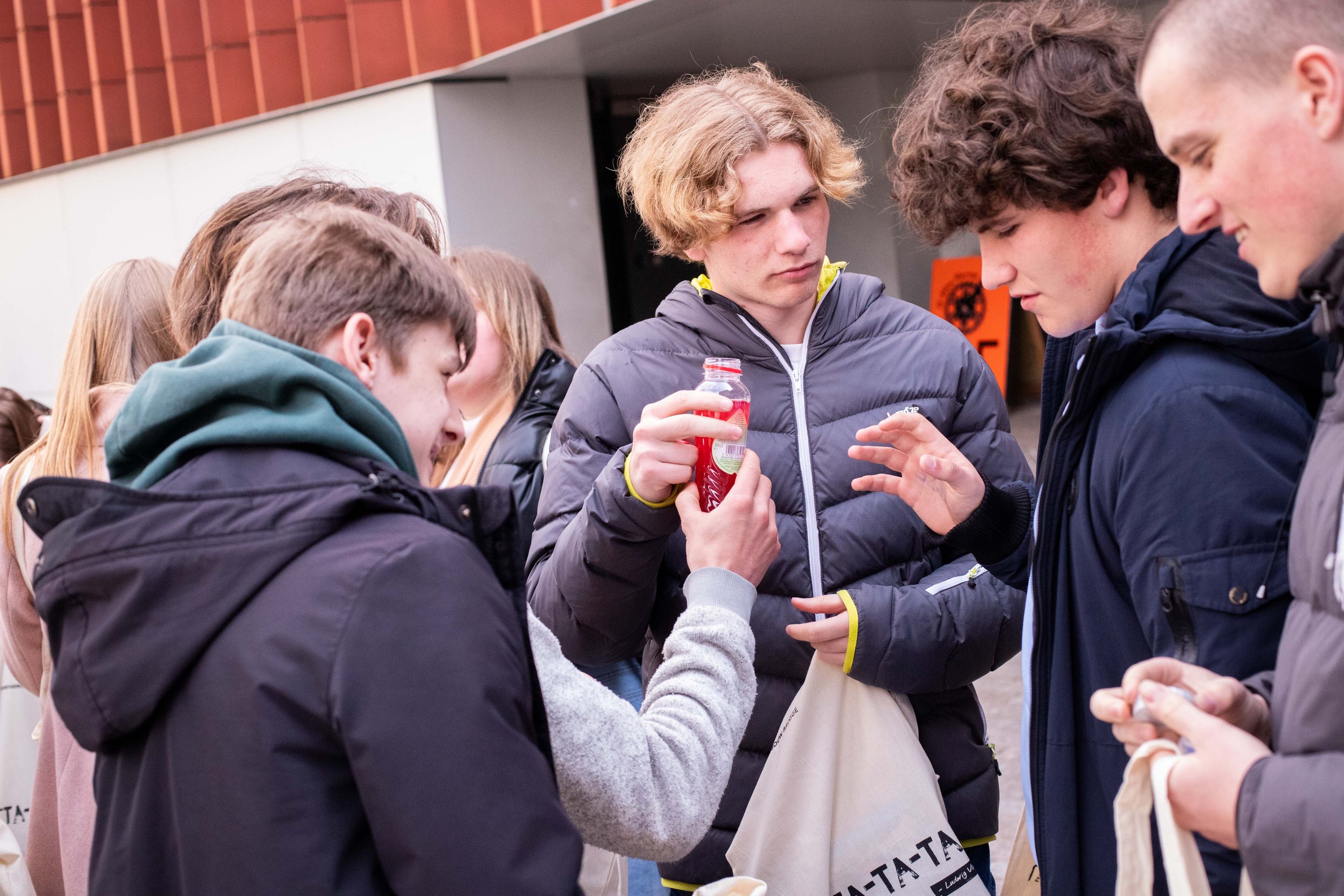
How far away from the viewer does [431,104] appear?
598 centimetres

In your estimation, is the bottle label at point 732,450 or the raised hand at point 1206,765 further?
the bottle label at point 732,450

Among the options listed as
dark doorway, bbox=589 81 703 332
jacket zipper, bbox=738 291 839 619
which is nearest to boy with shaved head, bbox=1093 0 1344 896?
jacket zipper, bbox=738 291 839 619

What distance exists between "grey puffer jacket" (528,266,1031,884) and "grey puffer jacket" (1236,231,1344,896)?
30.9 inches

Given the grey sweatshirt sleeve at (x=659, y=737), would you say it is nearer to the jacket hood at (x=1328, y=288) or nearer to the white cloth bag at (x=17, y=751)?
the jacket hood at (x=1328, y=288)

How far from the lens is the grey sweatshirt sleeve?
1423mm

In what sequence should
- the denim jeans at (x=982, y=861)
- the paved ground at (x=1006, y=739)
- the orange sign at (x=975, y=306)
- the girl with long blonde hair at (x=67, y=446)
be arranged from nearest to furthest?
the denim jeans at (x=982, y=861)
the girl with long blonde hair at (x=67, y=446)
the paved ground at (x=1006, y=739)
the orange sign at (x=975, y=306)

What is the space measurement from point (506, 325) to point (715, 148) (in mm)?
1636

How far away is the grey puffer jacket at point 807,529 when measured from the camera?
6.72 feet

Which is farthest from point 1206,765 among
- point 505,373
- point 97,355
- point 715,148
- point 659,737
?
point 505,373

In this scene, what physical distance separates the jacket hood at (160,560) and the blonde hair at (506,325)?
238 centimetres

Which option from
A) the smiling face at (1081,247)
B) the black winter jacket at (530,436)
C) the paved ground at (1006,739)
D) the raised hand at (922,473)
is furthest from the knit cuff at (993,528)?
the black winter jacket at (530,436)

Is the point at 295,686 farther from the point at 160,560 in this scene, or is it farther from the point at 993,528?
the point at 993,528

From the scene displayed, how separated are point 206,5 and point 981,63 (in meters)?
6.70

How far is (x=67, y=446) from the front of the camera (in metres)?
2.68
